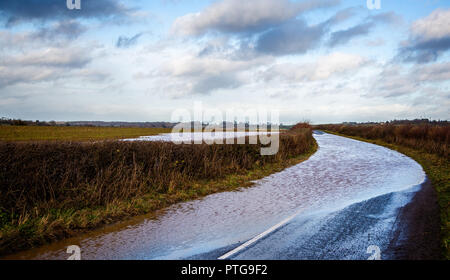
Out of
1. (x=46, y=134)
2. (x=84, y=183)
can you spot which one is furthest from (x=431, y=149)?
(x=46, y=134)

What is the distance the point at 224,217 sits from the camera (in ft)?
28.6

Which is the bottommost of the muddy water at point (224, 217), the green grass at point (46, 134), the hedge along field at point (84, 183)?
the muddy water at point (224, 217)

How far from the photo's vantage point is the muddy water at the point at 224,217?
6.12m

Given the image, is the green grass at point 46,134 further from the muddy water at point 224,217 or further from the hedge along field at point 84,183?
the muddy water at point 224,217

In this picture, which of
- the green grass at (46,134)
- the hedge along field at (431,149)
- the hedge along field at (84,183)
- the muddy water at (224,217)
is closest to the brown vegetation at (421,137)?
the hedge along field at (431,149)

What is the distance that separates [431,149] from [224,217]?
2727 cm

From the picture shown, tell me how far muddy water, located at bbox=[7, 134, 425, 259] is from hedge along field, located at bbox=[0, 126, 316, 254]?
640 mm

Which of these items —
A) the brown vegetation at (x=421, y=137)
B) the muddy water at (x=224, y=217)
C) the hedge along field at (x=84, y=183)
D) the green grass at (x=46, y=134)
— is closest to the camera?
the muddy water at (x=224, y=217)

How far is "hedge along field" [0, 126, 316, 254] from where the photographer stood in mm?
7190

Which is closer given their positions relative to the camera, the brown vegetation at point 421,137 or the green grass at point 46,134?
the brown vegetation at point 421,137

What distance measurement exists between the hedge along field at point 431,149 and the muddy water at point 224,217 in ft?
4.82

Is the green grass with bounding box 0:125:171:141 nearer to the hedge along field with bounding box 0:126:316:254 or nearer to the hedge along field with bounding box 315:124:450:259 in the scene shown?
the hedge along field with bounding box 0:126:316:254
